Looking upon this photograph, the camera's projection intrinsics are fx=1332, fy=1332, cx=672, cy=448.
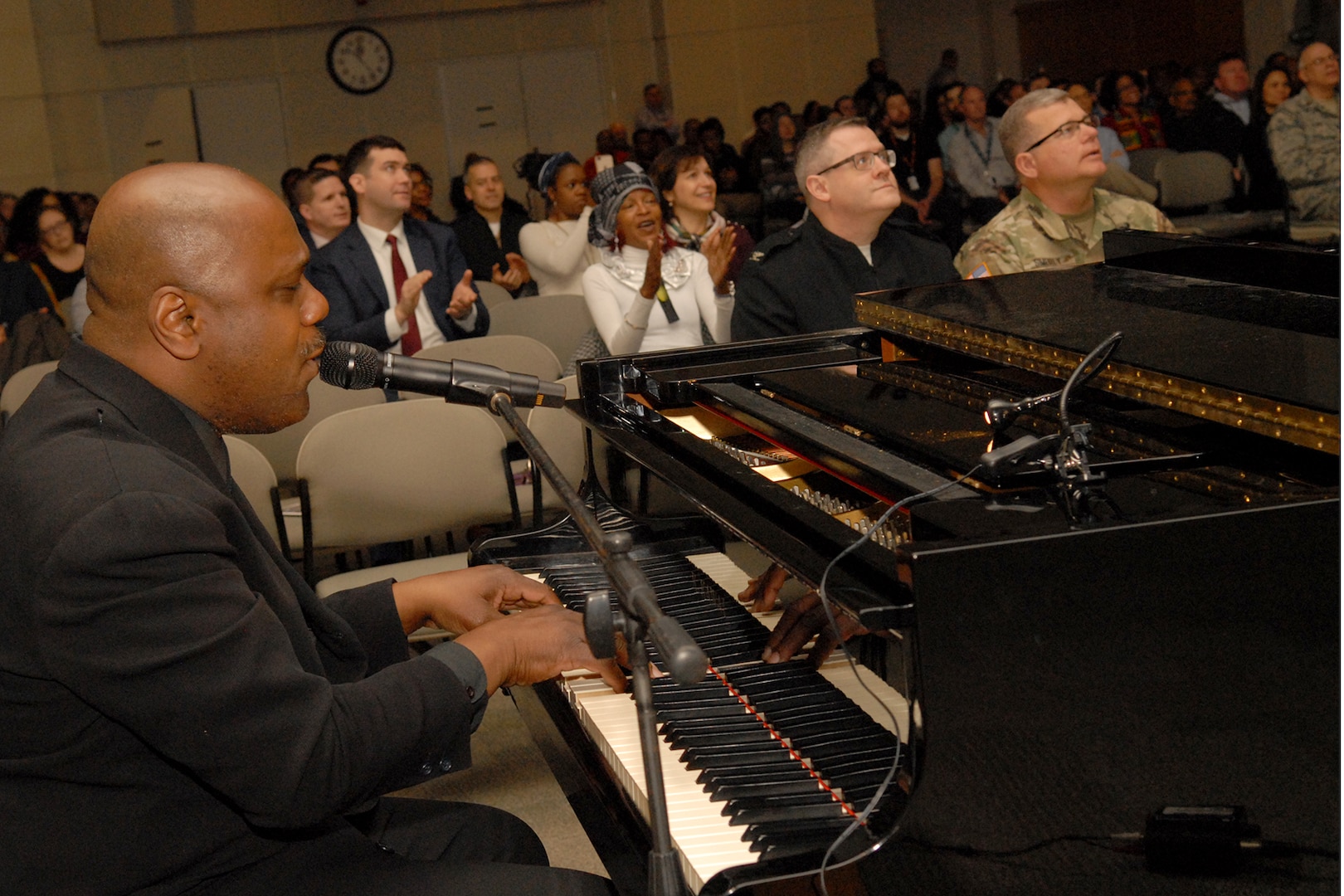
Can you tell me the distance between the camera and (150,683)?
1396 millimetres

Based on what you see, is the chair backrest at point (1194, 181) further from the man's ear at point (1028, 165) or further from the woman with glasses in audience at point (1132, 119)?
the man's ear at point (1028, 165)

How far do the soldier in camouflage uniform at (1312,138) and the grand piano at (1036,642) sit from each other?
5788 mm

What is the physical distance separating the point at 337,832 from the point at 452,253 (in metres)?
3.88

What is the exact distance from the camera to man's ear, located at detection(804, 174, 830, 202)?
146 inches

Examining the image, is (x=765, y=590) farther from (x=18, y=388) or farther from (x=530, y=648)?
(x=18, y=388)

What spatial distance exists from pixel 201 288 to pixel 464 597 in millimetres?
712

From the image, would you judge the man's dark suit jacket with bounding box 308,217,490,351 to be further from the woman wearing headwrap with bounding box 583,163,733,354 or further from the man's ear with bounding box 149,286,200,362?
the man's ear with bounding box 149,286,200,362

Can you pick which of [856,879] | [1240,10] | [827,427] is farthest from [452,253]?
[1240,10]

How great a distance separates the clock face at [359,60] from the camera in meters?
13.3

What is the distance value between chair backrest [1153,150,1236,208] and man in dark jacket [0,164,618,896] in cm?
794

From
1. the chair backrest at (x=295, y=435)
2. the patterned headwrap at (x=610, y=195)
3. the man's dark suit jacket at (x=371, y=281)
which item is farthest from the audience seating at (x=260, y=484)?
the patterned headwrap at (x=610, y=195)

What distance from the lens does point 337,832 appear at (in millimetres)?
1772

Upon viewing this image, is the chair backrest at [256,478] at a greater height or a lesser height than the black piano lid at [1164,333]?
lesser

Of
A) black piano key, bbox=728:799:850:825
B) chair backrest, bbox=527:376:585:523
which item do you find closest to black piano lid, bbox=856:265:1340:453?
black piano key, bbox=728:799:850:825
